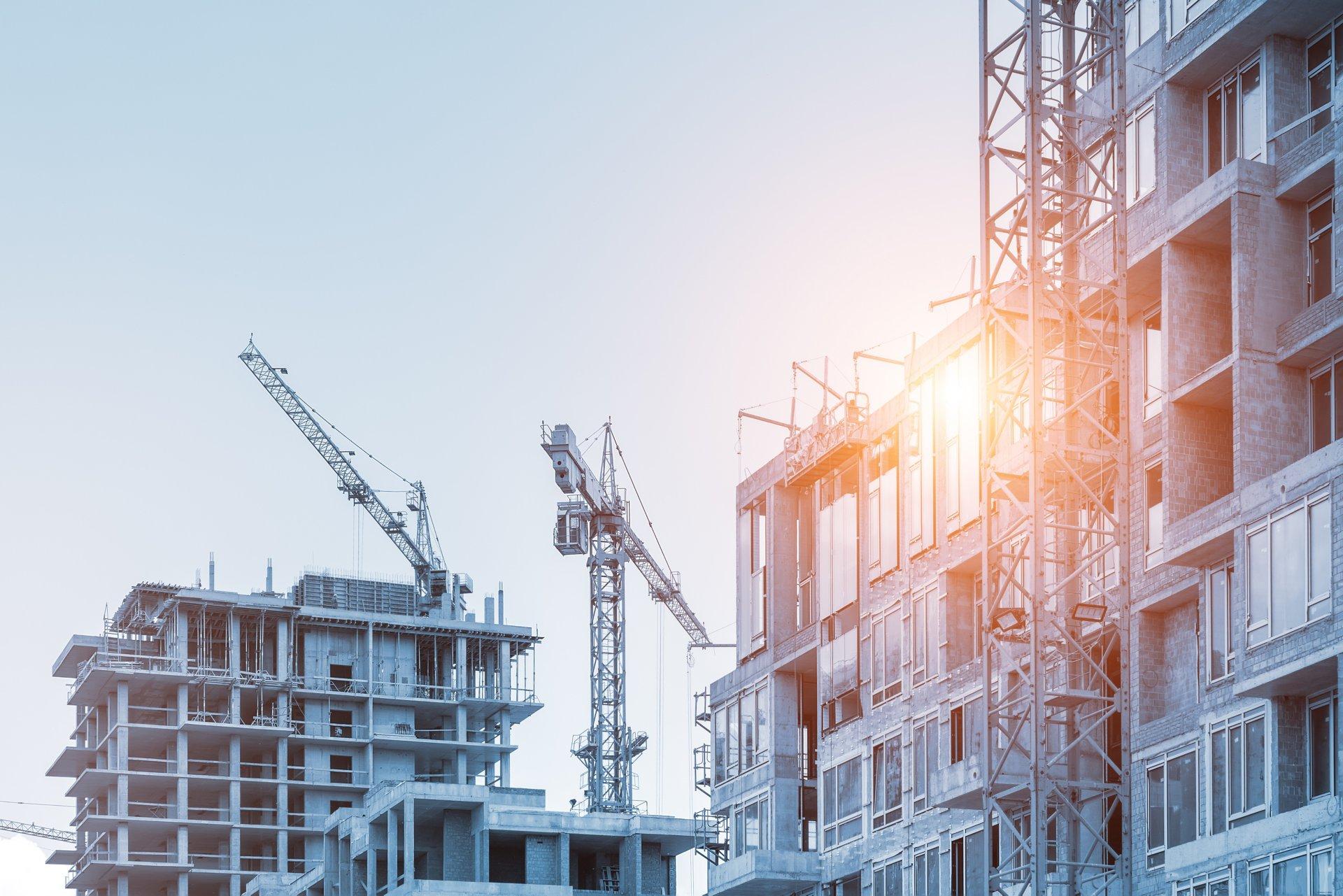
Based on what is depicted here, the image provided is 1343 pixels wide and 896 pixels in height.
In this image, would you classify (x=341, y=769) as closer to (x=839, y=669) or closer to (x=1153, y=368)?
(x=839, y=669)

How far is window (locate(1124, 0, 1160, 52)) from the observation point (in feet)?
197

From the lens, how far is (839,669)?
77000 millimetres

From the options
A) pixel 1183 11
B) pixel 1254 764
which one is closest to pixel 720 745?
pixel 1254 764

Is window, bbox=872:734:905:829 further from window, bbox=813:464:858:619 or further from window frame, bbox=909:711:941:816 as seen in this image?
window, bbox=813:464:858:619

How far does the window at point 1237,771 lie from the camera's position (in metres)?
51.6

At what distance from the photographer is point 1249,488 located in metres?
51.5

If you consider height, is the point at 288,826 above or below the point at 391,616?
below

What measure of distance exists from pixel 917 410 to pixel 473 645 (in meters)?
91.0

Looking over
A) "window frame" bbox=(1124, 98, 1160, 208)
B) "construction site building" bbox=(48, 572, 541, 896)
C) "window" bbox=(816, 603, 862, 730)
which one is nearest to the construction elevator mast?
"window frame" bbox=(1124, 98, 1160, 208)

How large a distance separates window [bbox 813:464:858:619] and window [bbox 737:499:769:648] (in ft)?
10.8

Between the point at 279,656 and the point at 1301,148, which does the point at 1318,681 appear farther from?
the point at 279,656

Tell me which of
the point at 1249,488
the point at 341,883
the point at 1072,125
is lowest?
the point at 341,883

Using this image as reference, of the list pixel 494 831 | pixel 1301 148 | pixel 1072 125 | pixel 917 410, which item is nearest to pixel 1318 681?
pixel 1301 148

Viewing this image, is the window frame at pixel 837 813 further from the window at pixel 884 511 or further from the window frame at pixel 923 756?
the window at pixel 884 511
